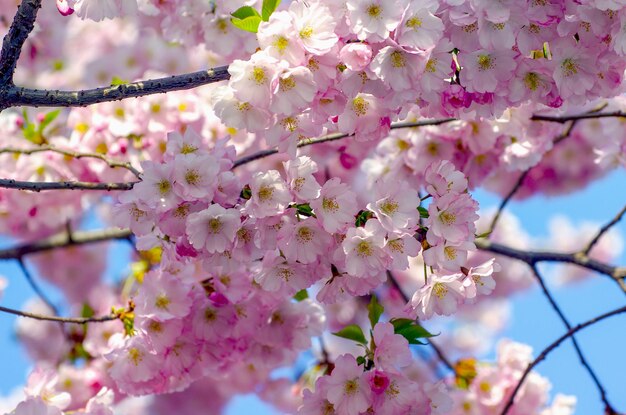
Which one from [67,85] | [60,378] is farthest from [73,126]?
[67,85]

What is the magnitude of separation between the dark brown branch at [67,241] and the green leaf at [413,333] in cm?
154

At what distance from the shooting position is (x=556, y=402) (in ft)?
10.00

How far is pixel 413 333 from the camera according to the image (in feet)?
6.82

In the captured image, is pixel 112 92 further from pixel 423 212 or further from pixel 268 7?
pixel 423 212

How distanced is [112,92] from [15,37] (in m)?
0.25

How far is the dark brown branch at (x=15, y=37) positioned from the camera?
1.83 meters

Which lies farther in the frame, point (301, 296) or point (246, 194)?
point (301, 296)

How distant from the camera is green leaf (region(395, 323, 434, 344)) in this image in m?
2.07

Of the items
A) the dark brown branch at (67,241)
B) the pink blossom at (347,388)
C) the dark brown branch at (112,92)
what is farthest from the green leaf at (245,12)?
the dark brown branch at (67,241)

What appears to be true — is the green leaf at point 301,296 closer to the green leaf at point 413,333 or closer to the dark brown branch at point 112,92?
the green leaf at point 413,333

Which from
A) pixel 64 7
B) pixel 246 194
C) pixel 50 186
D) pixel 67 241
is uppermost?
pixel 64 7

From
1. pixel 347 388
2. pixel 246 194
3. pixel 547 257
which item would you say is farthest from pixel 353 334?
pixel 547 257

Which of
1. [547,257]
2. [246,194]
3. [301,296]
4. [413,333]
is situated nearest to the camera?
[246,194]

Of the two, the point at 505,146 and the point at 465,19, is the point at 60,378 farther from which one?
the point at 465,19
